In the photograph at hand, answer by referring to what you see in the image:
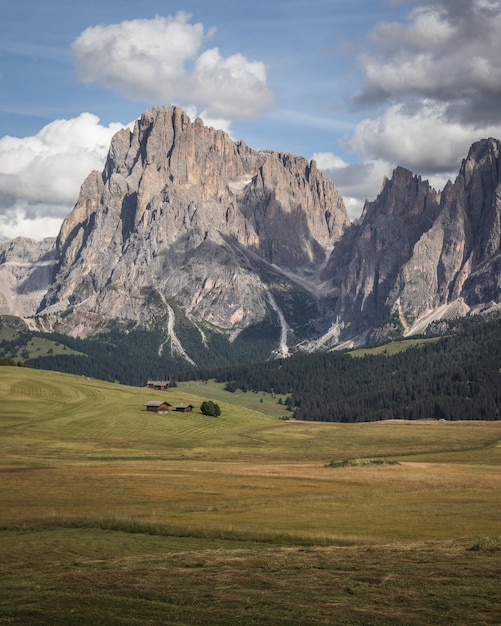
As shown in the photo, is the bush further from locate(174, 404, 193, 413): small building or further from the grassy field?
the grassy field

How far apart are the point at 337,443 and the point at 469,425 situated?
52.2 m

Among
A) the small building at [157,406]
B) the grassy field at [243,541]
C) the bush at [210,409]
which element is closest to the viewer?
the grassy field at [243,541]

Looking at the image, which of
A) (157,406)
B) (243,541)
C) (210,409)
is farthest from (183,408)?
(243,541)

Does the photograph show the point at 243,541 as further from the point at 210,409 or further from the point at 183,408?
the point at 183,408

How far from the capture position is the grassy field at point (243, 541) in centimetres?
3294

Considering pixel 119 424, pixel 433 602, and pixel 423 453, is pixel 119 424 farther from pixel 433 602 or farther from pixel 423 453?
pixel 433 602

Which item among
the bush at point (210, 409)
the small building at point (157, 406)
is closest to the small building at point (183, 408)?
the bush at point (210, 409)

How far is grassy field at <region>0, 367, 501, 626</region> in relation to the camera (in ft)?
108

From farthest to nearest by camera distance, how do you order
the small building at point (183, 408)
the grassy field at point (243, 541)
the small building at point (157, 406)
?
the small building at point (183, 408), the small building at point (157, 406), the grassy field at point (243, 541)

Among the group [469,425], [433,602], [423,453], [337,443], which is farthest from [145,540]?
[469,425]

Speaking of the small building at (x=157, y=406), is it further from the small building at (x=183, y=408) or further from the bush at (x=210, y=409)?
the bush at (x=210, y=409)

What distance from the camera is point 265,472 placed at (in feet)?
321

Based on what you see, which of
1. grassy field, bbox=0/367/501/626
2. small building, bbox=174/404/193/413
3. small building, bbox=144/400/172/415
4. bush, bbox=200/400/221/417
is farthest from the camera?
small building, bbox=174/404/193/413

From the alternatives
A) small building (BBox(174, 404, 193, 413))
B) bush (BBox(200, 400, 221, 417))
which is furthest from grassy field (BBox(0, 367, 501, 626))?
bush (BBox(200, 400, 221, 417))
